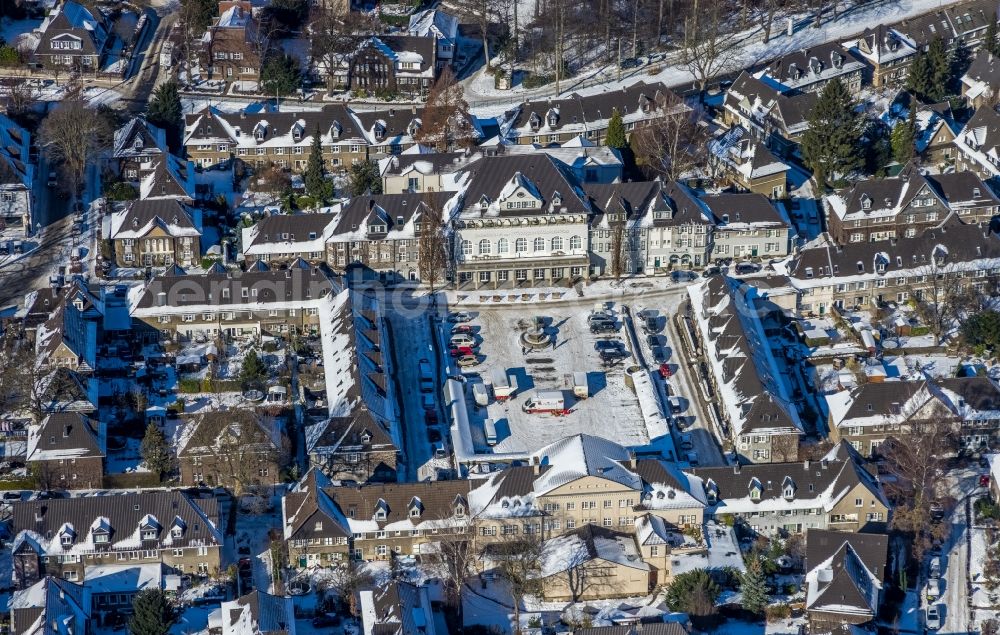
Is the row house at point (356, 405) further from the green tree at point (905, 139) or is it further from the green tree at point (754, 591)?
the green tree at point (905, 139)

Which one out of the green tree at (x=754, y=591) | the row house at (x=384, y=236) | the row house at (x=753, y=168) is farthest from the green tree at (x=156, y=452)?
the row house at (x=753, y=168)

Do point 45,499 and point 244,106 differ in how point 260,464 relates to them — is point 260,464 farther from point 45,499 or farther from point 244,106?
point 244,106

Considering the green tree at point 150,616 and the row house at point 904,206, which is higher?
the row house at point 904,206

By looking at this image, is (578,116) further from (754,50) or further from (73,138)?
(73,138)

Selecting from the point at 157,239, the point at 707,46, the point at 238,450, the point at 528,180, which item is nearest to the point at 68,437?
the point at 238,450

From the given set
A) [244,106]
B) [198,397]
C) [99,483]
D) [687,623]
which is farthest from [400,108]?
[687,623]
